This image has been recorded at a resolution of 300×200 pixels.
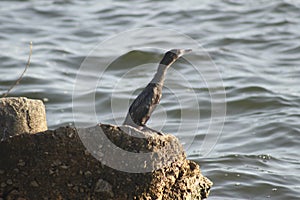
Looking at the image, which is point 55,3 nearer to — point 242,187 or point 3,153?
point 242,187

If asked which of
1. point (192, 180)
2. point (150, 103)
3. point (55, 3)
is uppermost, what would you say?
point (150, 103)

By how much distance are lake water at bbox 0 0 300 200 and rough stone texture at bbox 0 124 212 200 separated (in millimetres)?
2522

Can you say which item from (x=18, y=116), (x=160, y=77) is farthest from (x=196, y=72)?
(x=18, y=116)

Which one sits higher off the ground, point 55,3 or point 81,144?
point 81,144

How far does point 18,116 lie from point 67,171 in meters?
0.62

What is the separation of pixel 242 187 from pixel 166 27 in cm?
638

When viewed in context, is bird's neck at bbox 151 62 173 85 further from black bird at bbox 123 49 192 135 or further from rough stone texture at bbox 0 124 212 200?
rough stone texture at bbox 0 124 212 200

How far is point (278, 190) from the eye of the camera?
7.75 meters

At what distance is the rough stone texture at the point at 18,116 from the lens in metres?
5.35

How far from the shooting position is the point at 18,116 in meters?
5.39

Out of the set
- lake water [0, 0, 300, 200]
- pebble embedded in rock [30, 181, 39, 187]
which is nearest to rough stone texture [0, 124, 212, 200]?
pebble embedded in rock [30, 181, 39, 187]

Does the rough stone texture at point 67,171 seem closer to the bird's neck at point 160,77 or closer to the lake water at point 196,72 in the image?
the bird's neck at point 160,77

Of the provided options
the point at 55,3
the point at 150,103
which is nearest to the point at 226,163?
the point at 150,103

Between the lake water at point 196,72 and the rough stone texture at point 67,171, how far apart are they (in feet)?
8.27
